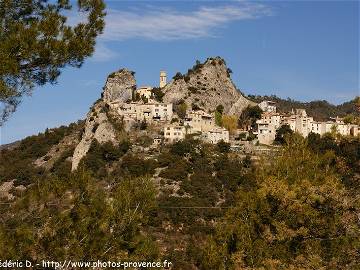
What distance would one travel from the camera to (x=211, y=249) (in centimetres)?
1602

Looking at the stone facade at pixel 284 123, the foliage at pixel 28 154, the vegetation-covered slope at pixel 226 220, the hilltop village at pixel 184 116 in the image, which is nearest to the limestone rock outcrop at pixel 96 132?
the hilltop village at pixel 184 116

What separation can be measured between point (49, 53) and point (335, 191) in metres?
4.85

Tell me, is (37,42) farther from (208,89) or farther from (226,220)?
(208,89)

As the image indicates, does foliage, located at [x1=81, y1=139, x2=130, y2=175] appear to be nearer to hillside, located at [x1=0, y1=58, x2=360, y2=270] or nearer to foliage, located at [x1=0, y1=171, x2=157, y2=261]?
hillside, located at [x1=0, y1=58, x2=360, y2=270]

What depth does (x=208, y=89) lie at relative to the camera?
285 ft

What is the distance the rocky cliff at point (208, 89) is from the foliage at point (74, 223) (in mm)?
70372

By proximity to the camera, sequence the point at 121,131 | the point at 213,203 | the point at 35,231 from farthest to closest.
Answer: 1. the point at 121,131
2. the point at 213,203
3. the point at 35,231

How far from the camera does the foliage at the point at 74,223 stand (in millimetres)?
9180

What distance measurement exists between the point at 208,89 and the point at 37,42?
7785cm

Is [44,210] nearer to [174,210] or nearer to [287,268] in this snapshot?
[287,268]

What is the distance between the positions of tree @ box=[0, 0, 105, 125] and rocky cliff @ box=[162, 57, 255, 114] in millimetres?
70321

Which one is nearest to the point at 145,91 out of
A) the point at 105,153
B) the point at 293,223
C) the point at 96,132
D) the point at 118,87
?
the point at 118,87

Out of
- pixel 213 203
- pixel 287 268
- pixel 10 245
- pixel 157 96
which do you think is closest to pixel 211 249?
pixel 287 268

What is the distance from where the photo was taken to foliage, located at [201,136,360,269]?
8.48 meters
